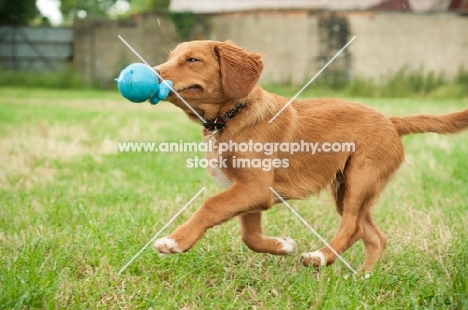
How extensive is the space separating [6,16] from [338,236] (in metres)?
16.6

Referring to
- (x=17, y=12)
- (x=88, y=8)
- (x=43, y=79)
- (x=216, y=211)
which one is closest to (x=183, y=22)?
(x=43, y=79)

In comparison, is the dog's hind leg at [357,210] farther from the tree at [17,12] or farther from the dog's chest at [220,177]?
the tree at [17,12]

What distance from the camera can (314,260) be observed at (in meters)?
3.29

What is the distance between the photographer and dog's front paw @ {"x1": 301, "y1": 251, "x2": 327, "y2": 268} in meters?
3.29

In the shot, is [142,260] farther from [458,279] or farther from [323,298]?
[458,279]

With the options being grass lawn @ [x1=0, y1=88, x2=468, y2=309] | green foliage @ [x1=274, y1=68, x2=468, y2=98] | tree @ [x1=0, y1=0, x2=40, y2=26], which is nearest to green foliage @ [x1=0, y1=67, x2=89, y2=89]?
tree @ [x1=0, y1=0, x2=40, y2=26]

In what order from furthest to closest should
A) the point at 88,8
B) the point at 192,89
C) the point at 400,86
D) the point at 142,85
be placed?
the point at 88,8 → the point at 400,86 → the point at 192,89 → the point at 142,85

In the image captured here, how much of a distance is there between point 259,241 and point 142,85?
42.0 inches

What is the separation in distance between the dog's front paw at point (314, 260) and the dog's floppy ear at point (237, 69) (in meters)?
0.91

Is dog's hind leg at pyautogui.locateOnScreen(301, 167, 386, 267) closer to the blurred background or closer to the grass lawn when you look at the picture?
the grass lawn

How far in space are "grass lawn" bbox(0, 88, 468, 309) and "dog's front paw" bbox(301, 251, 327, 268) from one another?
0.05m

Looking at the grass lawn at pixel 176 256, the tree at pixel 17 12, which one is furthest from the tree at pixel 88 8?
the grass lawn at pixel 176 256

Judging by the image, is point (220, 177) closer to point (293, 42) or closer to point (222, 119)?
point (222, 119)

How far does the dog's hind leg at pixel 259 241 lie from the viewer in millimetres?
3531
